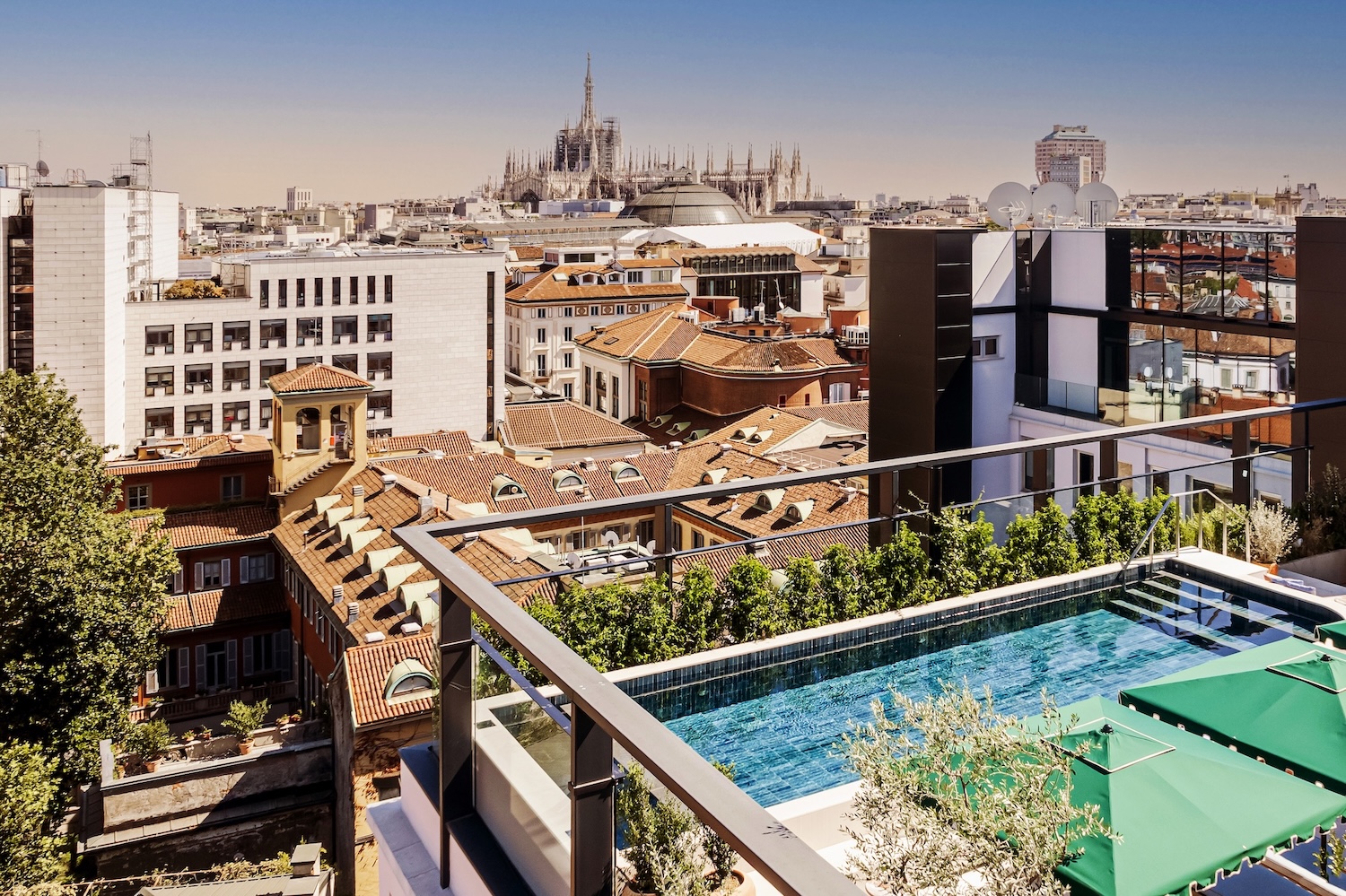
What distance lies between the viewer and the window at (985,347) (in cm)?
1454

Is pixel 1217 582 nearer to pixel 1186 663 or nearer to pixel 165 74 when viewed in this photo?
pixel 1186 663

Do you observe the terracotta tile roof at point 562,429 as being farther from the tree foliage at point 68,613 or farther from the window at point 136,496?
the tree foliage at point 68,613

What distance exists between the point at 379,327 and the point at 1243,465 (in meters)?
37.8

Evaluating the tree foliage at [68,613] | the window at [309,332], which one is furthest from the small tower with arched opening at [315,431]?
the window at [309,332]

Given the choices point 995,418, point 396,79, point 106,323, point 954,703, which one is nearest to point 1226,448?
point 995,418

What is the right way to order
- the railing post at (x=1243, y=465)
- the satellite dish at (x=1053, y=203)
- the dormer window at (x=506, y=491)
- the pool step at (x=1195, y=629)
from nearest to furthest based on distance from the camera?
the pool step at (x=1195, y=629)
the railing post at (x=1243, y=465)
the satellite dish at (x=1053, y=203)
the dormer window at (x=506, y=491)

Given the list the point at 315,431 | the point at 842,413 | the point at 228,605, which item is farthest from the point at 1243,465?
the point at 228,605

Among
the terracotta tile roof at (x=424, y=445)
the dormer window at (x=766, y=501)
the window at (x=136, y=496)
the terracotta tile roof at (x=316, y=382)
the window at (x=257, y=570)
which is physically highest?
the terracotta tile roof at (x=316, y=382)

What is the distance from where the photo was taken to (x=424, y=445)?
97.6 ft

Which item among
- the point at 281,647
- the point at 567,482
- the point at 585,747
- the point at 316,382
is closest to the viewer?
the point at 585,747

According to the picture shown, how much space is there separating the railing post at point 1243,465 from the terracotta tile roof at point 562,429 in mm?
27676

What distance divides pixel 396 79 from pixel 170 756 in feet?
250

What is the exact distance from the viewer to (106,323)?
35.2 metres

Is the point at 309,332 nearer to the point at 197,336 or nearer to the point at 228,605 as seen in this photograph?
the point at 197,336
